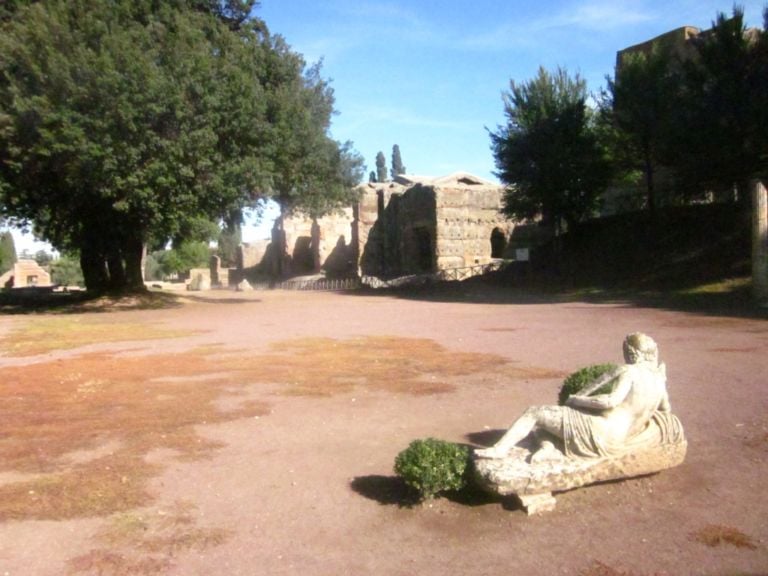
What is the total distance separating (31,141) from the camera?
21719 mm

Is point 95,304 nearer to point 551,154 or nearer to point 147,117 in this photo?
point 147,117

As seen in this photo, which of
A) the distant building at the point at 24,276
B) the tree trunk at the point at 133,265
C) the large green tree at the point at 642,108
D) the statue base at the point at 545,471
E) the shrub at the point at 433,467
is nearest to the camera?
the statue base at the point at 545,471

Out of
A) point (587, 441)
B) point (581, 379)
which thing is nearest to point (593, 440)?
point (587, 441)

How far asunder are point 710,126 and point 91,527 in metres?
24.3

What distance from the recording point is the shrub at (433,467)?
16.4 feet

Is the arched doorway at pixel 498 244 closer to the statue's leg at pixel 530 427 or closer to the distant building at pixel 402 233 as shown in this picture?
the distant building at pixel 402 233

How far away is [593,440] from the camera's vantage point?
5.09 meters

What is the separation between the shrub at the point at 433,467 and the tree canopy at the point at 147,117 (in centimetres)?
1788

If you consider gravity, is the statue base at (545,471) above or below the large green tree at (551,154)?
below

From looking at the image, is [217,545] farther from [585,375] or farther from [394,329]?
[394,329]

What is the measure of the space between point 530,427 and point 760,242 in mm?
17290

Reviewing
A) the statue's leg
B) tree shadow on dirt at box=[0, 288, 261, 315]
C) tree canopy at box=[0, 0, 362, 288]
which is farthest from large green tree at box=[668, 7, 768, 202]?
the statue's leg

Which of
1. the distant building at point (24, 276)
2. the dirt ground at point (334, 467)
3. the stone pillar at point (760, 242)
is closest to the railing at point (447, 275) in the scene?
the stone pillar at point (760, 242)

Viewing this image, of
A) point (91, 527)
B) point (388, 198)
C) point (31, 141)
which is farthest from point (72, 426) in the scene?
point (388, 198)
